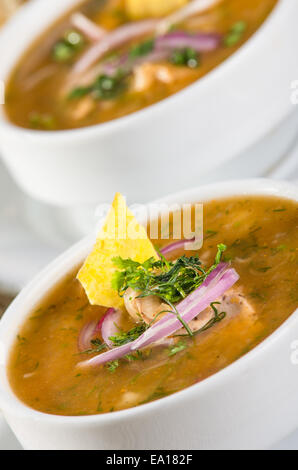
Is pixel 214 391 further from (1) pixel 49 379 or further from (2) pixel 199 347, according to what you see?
(1) pixel 49 379

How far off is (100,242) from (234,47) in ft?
5.36

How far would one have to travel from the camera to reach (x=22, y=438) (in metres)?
1.96

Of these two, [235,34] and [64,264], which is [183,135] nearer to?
[235,34]

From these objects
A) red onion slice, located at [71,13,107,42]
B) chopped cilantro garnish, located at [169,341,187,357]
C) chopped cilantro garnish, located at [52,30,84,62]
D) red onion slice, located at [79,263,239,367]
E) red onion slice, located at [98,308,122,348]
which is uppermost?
red onion slice, located at [71,13,107,42]

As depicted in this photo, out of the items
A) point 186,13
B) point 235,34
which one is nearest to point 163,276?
point 235,34

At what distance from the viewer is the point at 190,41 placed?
349cm

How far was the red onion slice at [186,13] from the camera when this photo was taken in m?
3.79

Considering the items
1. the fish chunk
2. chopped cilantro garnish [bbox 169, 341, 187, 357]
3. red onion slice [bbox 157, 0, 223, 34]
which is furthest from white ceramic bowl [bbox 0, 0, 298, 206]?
chopped cilantro garnish [bbox 169, 341, 187, 357]

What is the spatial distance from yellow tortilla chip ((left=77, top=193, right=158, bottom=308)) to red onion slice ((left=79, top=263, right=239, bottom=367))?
0.16 metres

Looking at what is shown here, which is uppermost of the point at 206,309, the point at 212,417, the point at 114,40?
the point at 114,40

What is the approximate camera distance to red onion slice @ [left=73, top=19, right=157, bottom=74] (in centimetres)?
381

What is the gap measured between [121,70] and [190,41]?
1.01 ft

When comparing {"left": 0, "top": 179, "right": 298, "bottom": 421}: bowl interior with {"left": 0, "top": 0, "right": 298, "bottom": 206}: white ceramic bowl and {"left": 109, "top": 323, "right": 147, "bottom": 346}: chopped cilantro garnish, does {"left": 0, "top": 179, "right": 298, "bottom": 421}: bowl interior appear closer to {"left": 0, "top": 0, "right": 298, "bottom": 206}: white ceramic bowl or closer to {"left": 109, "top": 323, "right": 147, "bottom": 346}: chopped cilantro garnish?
{"left": 109, "top": 323, "right": 147, "bottom": 346}: chopped cilantro garnish
